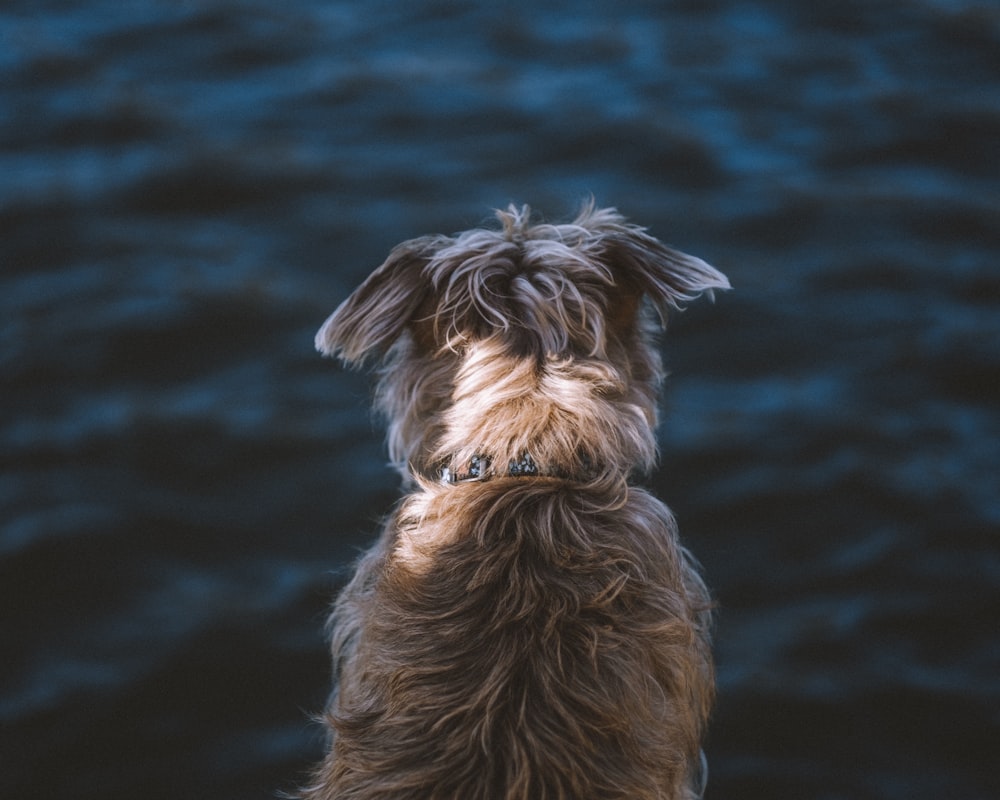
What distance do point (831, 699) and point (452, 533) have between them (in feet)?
6.84

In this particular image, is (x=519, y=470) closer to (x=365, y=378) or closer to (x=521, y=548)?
(x=521, y=548)

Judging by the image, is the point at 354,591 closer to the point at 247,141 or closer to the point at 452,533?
the point at 452,533

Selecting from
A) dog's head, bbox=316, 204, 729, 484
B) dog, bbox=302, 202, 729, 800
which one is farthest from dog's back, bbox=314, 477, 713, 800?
dog's head, bbox=316, 204, 729, 484

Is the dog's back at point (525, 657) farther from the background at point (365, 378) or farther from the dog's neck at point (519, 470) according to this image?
the background at point (365, 378)

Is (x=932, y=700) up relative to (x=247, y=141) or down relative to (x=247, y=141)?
down

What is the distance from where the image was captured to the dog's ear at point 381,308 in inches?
126

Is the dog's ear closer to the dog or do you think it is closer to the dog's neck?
the dog

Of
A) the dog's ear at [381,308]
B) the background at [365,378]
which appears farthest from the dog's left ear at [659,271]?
the background at [365,378]

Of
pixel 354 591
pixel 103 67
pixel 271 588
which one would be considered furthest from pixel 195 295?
pixel 354 591

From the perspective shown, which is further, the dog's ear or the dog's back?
the dog's ear

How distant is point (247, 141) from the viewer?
666 centimetres

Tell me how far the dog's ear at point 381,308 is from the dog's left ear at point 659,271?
0.56m

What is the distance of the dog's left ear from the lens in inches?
128

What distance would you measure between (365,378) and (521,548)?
2.91 m
